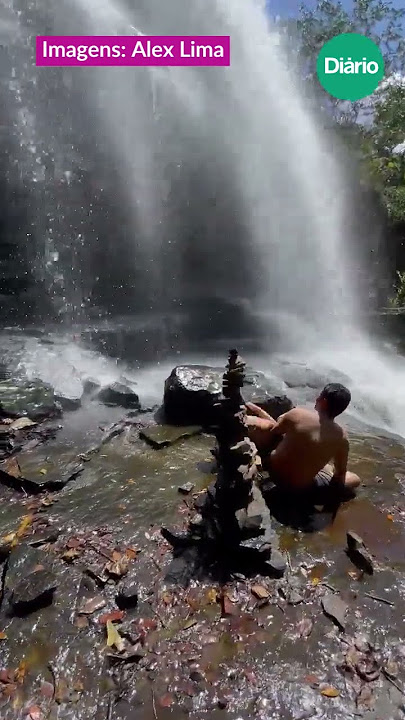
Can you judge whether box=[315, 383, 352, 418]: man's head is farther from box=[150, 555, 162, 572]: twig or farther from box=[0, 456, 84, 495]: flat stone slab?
box=[0, 456, 84, 495]: flat stone slab

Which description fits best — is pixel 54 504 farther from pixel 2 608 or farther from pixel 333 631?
pixel 333 631

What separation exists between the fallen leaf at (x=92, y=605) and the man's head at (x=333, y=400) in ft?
8.64

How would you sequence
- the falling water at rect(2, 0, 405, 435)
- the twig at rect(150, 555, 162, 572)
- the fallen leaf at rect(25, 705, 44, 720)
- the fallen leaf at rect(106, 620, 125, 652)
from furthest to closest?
the falling water at rect(2, 0, 405, 435) < the twig at rect(150, 555, 162, 572) < the fallen leaf at rect(106, 620, 125, 652) < the fallen leaf at rect(25, 705, 44, 720)

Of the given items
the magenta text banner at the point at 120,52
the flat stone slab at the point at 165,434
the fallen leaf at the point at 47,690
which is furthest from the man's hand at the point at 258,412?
the magenta text banner at the point at 120,52

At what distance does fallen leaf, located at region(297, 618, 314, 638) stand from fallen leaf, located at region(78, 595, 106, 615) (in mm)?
1528

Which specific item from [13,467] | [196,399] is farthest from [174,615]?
[196,399]

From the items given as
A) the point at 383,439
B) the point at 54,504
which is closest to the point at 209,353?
the point at 383,439

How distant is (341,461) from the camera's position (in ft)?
14.6

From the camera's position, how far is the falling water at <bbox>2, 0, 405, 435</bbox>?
17156mm

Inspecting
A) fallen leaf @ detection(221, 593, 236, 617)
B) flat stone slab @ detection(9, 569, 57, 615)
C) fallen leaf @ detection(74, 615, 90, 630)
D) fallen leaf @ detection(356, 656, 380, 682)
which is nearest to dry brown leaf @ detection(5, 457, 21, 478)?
flat stone slab @ detection(9, 569, 57, 615)

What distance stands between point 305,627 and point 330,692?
0.51 m

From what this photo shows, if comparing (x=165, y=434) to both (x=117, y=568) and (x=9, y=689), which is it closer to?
(x=117, y=568)

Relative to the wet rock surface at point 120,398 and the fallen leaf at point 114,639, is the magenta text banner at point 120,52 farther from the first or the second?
the fallen leaf at point 114,639

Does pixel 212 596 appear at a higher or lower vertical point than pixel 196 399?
lower
